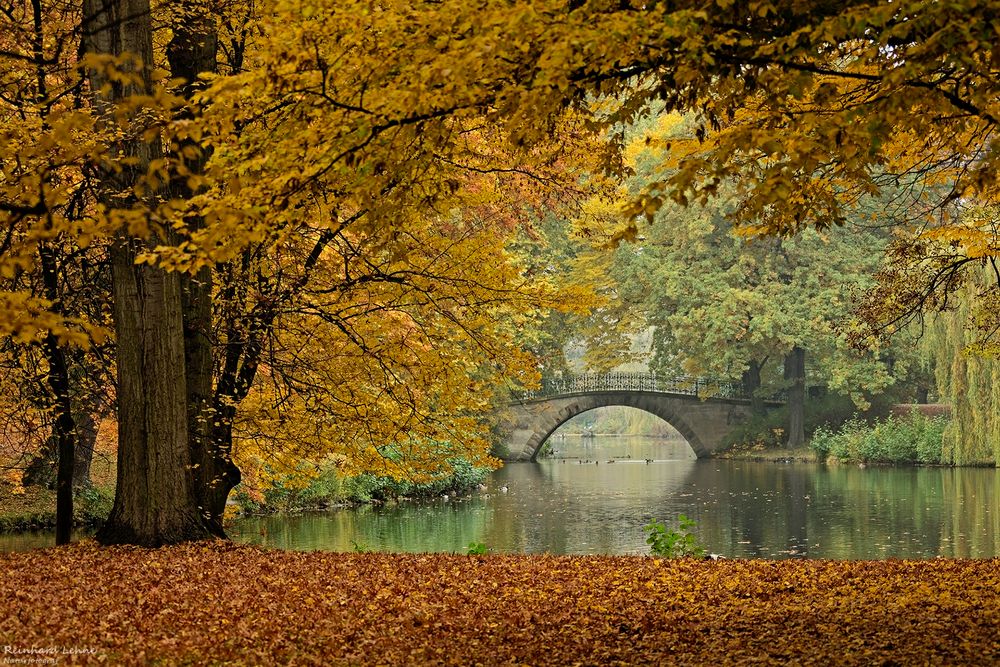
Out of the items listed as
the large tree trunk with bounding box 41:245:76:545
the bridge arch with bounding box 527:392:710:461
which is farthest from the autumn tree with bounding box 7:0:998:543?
the bridge arch with bounding box 527:392:710:461

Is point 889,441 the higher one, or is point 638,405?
point 638,405

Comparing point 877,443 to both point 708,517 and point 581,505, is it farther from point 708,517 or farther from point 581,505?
point 708,517

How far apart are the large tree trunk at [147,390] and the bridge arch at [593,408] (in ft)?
103

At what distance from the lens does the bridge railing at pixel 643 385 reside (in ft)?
131

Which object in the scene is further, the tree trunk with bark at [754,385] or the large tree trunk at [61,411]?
the tree trunk with bark at [754,385]

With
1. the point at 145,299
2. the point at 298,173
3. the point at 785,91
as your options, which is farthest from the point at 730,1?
the point at 145,299

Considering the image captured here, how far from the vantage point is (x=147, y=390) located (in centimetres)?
832

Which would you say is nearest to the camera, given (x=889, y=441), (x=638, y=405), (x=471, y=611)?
(x=471, y=611)

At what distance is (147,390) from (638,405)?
109ft

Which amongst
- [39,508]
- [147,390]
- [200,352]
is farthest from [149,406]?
[39,508]

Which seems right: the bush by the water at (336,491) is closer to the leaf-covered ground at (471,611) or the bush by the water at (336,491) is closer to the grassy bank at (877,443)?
the leaf-covered ground at (471,611)

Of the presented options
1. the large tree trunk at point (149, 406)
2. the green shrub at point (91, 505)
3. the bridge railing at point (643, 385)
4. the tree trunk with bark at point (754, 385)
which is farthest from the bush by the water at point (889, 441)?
the large tree trunk at point (149, 406)

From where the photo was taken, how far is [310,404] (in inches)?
401

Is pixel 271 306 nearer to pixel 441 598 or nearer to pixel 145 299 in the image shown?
pixel 145 299
